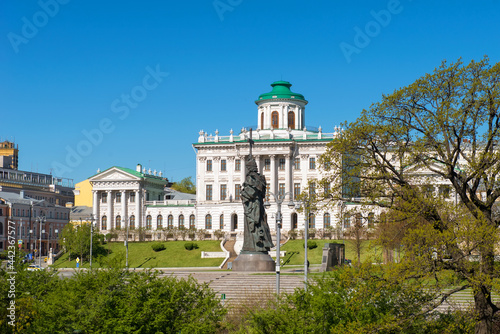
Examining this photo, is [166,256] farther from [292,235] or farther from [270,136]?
[270,136]

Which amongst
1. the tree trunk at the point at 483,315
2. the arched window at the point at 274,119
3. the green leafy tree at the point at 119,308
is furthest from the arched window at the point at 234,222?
the tree trunk at the point at 483,315

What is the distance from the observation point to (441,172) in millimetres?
24766

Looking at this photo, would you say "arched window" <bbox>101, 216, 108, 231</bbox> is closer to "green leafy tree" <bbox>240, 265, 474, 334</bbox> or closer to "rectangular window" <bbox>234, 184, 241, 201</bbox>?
"rectangular window" <bbox>234, 184, 241, 201</bbox>

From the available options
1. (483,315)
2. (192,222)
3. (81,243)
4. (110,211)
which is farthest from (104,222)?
(483,315)

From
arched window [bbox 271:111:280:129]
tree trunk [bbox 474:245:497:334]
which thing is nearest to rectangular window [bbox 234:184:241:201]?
arched window [bbox 271:111:280:129]

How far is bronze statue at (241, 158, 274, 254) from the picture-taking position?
172 ft

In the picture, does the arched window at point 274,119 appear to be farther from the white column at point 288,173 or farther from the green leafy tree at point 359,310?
the green leafy tree at point 359,310

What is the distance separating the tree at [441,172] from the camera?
22734mm

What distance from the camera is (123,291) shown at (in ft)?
88.4

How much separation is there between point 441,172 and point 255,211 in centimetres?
2839

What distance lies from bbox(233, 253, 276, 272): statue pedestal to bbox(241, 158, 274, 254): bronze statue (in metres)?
0.46

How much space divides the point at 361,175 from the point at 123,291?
32.2ft

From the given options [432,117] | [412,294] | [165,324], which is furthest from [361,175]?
[165,324]

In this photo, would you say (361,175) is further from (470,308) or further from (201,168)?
(201,168)
